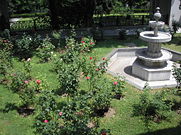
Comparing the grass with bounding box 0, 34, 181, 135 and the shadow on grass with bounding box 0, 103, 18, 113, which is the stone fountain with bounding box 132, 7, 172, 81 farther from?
the shadow on grass with bounding box 0, 103, 18, 113

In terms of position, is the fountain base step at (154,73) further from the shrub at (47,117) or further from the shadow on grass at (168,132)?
the shrub at (47,117)

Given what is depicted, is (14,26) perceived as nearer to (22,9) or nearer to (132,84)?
(132,84)

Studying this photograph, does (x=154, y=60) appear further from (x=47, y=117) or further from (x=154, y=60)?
(x=47, y=117)

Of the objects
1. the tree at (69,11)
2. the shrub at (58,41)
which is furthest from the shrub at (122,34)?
the tree at (69,11)

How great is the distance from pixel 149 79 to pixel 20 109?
492cm

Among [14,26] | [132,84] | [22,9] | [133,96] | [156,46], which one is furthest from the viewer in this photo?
[22,9]

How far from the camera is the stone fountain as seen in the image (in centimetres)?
848

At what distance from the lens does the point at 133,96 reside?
7355mm

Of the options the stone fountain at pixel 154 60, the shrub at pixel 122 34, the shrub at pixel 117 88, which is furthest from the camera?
the shrub at pixel 122 34

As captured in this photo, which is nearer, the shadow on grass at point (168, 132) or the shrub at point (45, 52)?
the shadow on grass at point (168, 132)

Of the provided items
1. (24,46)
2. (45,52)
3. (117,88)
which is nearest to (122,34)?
(45,52)

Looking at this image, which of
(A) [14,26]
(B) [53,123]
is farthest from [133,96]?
(A) [14,26]

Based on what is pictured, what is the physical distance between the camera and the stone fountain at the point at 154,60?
27.8 feet

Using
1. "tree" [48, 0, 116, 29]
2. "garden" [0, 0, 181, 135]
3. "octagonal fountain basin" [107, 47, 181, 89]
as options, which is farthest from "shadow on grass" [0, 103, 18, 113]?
"tree" [48, 0, 116, 29]
